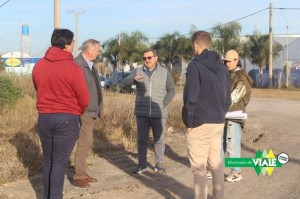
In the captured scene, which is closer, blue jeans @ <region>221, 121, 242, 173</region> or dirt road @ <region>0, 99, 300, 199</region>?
dirt road @ <region>0, 99, 300, 199</region>

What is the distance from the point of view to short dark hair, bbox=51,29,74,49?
5215mm

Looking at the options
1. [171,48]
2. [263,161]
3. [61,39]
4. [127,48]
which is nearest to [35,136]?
[61,39]

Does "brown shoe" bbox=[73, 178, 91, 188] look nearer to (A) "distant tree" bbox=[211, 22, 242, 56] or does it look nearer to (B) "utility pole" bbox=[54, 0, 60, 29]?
(B) "utility pole" bbox=[54, 0, 60, 29]

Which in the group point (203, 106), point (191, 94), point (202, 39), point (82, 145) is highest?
point (202, 39)

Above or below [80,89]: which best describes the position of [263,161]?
below

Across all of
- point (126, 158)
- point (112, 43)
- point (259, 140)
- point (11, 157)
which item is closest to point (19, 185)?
point (11, 157)

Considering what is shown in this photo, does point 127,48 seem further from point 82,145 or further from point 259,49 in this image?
point 82,145

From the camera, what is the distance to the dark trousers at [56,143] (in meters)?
5.06

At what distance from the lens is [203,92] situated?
16.3ft

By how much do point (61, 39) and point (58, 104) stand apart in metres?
0.73

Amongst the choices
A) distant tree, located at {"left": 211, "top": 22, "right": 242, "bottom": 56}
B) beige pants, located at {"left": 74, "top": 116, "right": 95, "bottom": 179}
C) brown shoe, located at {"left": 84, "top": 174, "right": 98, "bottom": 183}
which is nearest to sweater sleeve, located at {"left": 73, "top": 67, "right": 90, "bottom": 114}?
beige pants, located at {"left": 74, "top": 116, "right": 95, "bottom": 179}

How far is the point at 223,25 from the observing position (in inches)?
1853

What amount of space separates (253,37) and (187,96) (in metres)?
43.8

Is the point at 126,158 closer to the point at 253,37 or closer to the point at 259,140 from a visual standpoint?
the point at 259,140
